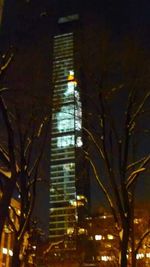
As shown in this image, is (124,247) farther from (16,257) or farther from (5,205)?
(5,205)

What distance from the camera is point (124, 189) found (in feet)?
38.7

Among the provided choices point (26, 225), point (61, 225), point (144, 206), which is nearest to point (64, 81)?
point (26, 225)

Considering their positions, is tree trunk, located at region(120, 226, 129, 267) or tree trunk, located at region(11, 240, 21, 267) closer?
tree trunk, located at region(120, 226, 129, 267)

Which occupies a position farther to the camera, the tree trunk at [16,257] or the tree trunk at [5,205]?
the tree trunk at [16,257]

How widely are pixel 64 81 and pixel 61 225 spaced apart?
77830 millimetres

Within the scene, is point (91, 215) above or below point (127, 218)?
above

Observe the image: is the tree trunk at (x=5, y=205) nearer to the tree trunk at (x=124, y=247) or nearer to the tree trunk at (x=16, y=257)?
the tree trunk at (x=124, y=247)

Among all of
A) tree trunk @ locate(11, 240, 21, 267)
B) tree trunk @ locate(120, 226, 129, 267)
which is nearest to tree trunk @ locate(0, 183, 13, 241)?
tree trunk @ locate(120, 226, 129, 267)

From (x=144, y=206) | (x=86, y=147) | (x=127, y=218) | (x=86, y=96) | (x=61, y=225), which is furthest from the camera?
(x=61, y=225)

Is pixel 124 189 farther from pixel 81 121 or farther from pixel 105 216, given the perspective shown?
pixel 105 216

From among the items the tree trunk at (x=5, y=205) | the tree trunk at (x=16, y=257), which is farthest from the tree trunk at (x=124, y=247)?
the tree trunk at (x=5, y=205)

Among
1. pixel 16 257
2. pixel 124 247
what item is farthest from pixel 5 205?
pixel 16 257

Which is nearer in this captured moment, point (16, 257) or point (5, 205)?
point (5, 205)

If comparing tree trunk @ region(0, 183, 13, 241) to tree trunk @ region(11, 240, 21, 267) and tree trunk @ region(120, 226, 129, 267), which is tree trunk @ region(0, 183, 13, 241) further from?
tree trunk @ region(11, 240, 21, 267)
